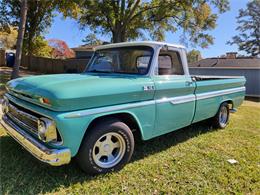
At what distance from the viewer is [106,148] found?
11.4ft

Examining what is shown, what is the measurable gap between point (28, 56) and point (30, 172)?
24.8 m

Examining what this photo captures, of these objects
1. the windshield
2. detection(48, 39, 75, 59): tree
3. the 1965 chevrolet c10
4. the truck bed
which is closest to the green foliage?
detection(48, 39, 75, 59): tree

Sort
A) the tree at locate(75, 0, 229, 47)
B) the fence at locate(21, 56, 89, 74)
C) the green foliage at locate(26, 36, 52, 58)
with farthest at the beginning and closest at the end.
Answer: the green foliage at locate(26, 36, 52, 58) → the fence at locate(21, 56, 89, 74) → the tree at locate(75, 0, 229, 47)

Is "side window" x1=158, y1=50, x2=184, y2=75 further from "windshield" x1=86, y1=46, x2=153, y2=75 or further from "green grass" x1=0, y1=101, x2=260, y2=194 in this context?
"green grass" x1=0, y1=101, x2=260, y2=194

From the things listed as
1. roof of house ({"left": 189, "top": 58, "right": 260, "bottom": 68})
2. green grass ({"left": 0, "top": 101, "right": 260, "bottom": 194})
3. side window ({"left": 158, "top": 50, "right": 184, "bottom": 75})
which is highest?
roof of house ({"left": 189, "top": 58, "right": 260, "bottom": 68})

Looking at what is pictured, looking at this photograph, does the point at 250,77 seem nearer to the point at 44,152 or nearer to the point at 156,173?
the point at 156,173

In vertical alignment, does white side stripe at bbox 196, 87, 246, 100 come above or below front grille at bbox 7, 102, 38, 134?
above

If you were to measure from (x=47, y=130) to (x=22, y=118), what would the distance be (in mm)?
840

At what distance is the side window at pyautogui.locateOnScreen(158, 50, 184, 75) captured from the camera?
167 inches

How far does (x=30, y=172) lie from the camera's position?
3.34 m

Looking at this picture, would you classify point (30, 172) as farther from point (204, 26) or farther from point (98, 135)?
point (204, 26)

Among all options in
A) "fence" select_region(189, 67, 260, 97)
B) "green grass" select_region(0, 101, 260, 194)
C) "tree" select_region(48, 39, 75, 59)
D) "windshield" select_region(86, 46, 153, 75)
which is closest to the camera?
"green grass" select_region(0, 101, 260, 194)

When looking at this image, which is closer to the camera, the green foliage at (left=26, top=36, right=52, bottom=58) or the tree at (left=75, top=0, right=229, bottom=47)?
the tree at (left=75, top=0, right=229, bottom=47)

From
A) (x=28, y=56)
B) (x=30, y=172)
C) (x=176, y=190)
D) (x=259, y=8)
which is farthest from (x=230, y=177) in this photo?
(x=259, y=8)
